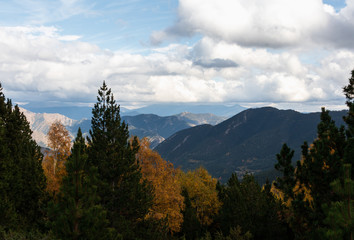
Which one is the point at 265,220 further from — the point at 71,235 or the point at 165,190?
the point at 71,235

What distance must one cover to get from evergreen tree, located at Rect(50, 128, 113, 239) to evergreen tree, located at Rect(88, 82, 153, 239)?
35.5 feet

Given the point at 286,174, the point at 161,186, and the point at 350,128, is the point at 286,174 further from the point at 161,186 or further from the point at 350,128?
the point at 161,186

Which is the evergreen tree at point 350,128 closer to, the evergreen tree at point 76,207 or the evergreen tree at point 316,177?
the evergreen tree at point 316,177

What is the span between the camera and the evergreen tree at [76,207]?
1539 cm

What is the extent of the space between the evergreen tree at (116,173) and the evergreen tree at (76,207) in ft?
35.5

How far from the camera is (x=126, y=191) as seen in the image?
27953 millimetres

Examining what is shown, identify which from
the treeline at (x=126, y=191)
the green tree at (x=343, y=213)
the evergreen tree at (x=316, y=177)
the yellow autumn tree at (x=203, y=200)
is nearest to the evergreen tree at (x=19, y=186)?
the treeline at (x=126, y=191)

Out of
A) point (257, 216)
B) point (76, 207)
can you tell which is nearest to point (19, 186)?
point (76, 207)

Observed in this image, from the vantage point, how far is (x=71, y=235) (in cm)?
1562

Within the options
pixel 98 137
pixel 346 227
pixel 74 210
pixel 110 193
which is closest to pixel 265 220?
pixel 110 193

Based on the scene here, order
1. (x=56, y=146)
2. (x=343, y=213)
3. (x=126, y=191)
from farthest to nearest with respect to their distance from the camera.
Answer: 1. (x=56, y=146)
2. (x=126, y=191)
3. (x=343, y=213)

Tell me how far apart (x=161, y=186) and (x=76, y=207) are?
79.5ft

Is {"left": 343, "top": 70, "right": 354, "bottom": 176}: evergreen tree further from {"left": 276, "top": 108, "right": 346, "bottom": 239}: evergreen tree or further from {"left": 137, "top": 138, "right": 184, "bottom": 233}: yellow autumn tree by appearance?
{"left": 137, "top": 138, "right": 184, "bottom": 233}: yellow autumn tree

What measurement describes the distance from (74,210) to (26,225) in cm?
1473
